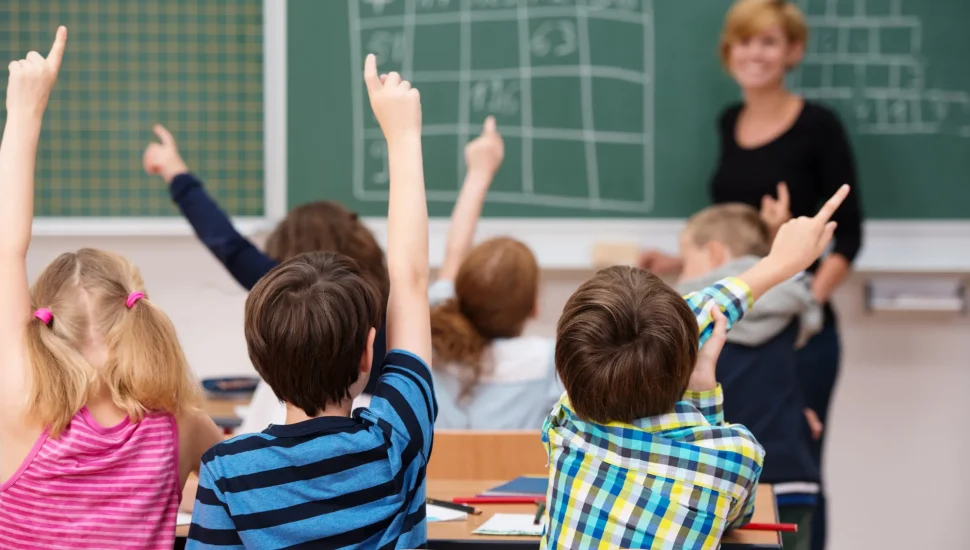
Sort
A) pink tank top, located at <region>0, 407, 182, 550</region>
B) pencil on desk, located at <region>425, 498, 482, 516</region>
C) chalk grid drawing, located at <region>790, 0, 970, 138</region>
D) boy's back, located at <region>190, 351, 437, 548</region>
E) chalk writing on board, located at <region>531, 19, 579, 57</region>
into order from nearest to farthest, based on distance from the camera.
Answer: boy's back, located at <region>190, 351, 437, 548</region>, pink tank top, located at <region>0, 407, 182, 550</region>, pencil on desk, located at <region>425, 498, 482, 516</region>, chalk grid drawing, located at <region>790, 0, 970, 138</region>, chalk writing on board, located at <region>531, 19, 579, 57</region>

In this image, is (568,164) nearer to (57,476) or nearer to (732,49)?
(732,49)

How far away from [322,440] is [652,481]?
1.54ft

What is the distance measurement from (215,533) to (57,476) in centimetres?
35

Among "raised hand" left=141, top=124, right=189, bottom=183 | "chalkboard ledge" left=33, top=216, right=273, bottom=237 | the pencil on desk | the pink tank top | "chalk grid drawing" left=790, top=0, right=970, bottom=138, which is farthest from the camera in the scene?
"chalkboard ledge" left=33, top=216, right=273, bottom=237

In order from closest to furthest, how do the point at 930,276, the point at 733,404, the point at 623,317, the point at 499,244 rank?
the point at 623,317 < the point at 733,404 < the point at 499,244 < the point at 930,276

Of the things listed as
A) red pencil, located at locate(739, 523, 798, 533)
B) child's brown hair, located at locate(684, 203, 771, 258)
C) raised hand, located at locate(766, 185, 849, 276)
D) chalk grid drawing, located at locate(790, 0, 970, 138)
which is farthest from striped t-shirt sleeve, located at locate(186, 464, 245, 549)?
chalk grid drawing, located at locate(790, 0, 970, 138)

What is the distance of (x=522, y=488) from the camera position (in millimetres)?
2070

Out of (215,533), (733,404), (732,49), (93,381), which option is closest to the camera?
A: (215,533)

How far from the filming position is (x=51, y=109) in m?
3.91

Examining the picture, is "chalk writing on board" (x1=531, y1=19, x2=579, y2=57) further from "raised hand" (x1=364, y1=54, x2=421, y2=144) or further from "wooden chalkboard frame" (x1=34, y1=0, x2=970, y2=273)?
"raised hand" (x1=364, y1=54, x2=421, y2=144)

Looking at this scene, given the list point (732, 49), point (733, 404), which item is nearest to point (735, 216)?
point (733, 404)

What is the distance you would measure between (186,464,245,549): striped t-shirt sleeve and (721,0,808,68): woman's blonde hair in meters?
2.49

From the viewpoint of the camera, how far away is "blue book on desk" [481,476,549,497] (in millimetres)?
2031

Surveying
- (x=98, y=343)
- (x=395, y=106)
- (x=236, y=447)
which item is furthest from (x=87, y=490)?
(x=395, y=106)
